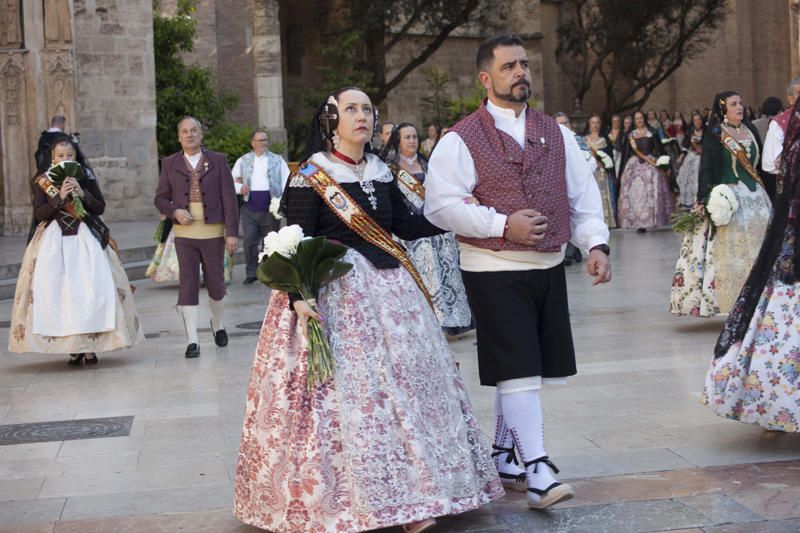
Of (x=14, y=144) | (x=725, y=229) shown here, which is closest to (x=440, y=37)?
(x=14, y=144)

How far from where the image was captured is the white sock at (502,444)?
6.14 m

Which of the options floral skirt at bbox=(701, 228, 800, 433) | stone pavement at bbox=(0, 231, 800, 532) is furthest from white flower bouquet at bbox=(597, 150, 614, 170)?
floral skirt at bbox=(701, 228, 800, 433)

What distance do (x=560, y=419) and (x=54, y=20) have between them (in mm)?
16352

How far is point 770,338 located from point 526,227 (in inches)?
64.7

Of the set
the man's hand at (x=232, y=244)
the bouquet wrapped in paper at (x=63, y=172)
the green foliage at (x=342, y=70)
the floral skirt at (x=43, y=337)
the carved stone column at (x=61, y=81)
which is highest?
the green foliage at (x=342, y=70)

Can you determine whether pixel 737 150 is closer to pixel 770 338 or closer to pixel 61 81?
pixel 770 338

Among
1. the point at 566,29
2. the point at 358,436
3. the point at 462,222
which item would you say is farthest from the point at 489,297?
the point at 566,29

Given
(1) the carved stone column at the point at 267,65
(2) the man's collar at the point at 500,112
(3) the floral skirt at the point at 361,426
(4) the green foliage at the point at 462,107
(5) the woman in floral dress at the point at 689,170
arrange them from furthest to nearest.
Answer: (4) the green foliage at the point at 462,107 → (1) the carved stone column at the point at 267,65 → (5) the woman in floral dress at the point at 689,170 → (2) the man's collar at the point at 500,112 → (3) the floral skirt at the point at 361,426

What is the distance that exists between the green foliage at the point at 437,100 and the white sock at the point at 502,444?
108ft

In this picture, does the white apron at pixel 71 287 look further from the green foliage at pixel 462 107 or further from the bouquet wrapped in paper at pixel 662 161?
the green foliage at pixel 462 107

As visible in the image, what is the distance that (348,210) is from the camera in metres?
5.76

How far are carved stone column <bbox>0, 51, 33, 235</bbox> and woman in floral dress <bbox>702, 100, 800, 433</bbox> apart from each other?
17.1 meters

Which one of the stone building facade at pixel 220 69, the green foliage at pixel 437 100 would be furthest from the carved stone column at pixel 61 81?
the green foliage at pixel 437 100

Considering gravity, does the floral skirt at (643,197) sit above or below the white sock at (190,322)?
above
